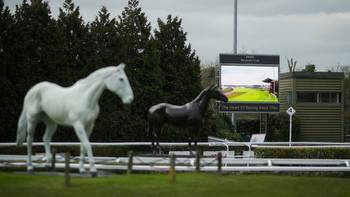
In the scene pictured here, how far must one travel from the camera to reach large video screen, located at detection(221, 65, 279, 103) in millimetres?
37031

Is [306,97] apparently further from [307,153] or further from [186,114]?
[186,114]

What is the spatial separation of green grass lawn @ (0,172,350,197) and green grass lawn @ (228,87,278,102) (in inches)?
834

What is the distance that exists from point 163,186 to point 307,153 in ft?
40.9

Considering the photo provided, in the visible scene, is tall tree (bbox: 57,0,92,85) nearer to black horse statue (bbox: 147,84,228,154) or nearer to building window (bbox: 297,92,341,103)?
black horse statue (bbox: 147,84,228,154)

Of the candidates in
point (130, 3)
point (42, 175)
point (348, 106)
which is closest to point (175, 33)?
point (130, 3)

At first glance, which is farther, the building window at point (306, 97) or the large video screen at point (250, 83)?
the building window at point (306, 97)

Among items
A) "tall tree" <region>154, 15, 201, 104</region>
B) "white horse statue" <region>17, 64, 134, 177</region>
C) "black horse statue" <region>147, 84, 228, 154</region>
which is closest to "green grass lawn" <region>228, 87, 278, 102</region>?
"tall tree" <region>154, 15, 201, 104</region>

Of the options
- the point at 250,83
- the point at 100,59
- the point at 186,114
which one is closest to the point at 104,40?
the point at 100,59

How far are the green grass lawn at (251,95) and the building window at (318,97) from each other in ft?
36.0

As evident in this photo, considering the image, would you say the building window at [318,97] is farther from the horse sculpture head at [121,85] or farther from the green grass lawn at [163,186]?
the horse sculpture head at [121,85]

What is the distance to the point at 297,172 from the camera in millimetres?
19953

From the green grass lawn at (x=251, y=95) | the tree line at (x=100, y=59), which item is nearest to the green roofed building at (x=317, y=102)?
the green grass lawn at (x=251, y=95)

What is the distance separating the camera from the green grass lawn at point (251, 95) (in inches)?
1459

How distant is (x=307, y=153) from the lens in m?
25.1
